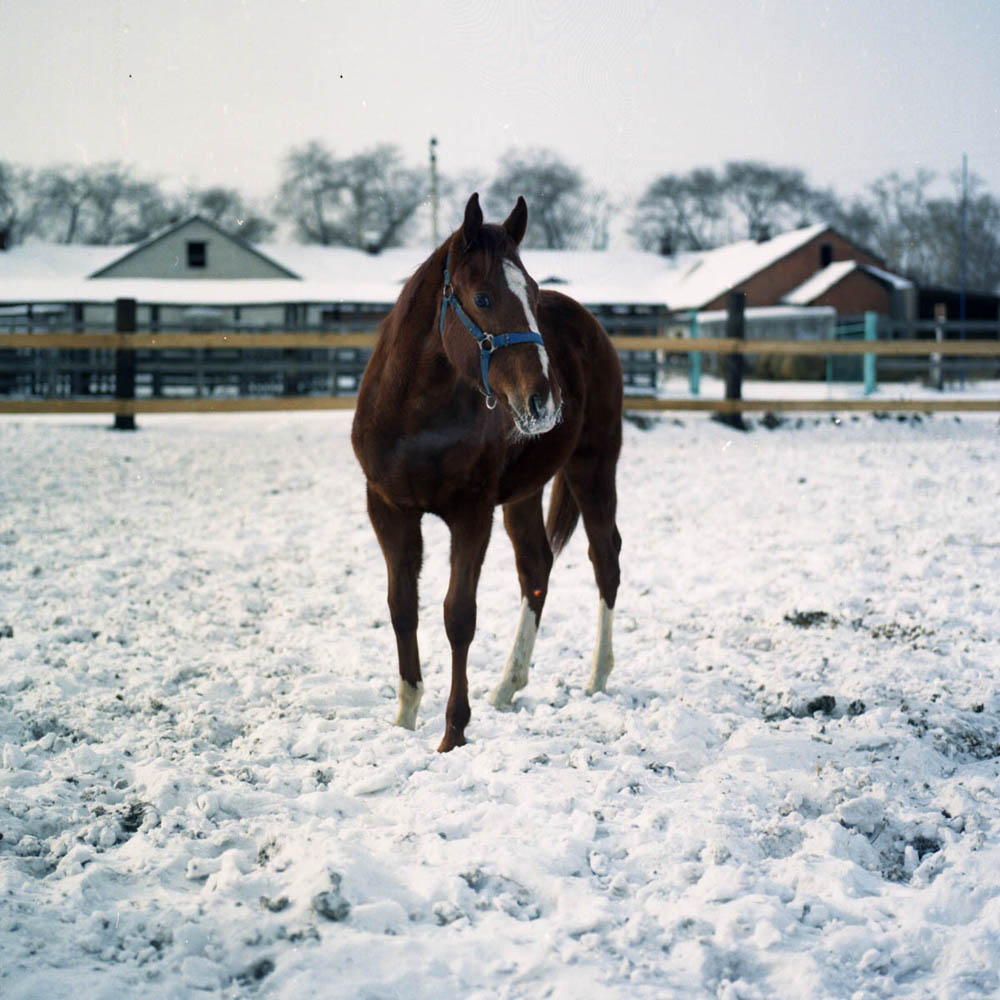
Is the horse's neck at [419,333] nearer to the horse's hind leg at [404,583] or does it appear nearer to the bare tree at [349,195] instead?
the horse's hind leg at [404,583]

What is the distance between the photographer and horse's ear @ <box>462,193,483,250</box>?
284cm

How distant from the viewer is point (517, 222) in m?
3.15

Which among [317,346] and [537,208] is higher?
[537,208]

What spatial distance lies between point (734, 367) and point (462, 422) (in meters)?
9.08

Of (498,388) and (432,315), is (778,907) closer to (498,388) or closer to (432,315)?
(498,388)

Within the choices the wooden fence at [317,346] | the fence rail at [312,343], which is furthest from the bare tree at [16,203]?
the fence rail at [312,343]

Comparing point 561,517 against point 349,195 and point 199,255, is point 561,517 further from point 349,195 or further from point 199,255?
point 349,195

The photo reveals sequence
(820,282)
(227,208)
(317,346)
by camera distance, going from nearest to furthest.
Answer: (317,346) < (820,282) < (227,208)

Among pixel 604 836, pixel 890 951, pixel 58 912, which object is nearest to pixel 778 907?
pixel 890 951

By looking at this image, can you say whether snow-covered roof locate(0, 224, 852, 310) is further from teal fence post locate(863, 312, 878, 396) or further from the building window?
teal fence post locate(863, 312, 878, 396)

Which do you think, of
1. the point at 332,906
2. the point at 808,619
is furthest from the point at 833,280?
the point at 332,906

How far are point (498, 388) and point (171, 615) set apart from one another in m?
2.47

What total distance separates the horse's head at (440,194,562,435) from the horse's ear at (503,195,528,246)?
0.47 feet

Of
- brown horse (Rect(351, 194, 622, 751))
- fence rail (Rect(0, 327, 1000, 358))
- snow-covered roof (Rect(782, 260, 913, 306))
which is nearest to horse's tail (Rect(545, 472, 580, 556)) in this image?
brown horse (Rect(351, 194, 622, 751))
